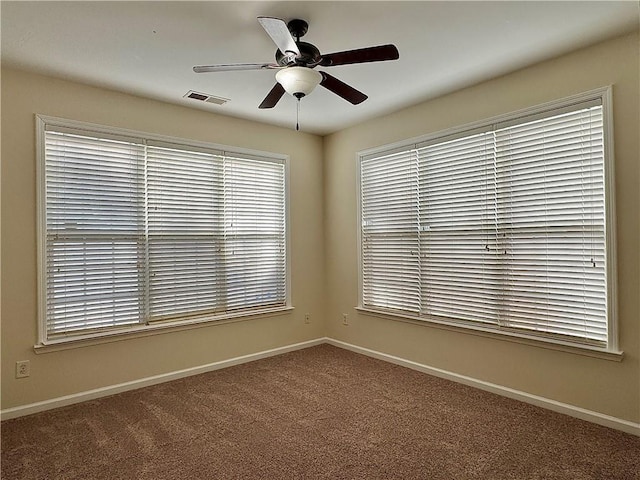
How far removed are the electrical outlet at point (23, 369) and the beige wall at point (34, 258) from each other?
31 mm

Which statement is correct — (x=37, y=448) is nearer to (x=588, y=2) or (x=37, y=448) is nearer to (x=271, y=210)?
(x=271, y=210)

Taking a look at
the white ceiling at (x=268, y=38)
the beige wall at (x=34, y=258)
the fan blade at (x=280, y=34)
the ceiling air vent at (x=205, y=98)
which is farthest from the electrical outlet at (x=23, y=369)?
the fan blade at (x=280, y=34)

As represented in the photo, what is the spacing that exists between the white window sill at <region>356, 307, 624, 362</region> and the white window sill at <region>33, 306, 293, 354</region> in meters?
1.38

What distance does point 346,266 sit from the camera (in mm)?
4875

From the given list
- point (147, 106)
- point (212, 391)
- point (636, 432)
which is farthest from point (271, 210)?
point (636, 432)

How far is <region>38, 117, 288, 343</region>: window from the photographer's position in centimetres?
330

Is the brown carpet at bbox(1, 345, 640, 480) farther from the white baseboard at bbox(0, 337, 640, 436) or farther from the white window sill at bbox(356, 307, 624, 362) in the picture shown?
the white window sill at bbox(356, 307, 624, 362)

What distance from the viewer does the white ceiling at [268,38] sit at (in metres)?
2.37

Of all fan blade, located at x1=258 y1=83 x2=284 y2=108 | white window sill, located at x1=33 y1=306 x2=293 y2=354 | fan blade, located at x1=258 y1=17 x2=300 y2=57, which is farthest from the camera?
white window sill, located at x1=33 y1=306 x2=293 y2=354

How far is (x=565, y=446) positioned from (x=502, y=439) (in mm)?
368

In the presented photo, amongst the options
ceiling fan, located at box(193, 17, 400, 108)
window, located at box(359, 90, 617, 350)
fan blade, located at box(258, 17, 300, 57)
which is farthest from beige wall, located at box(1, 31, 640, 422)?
fan blade, located at box(258, 17, 300, 57)

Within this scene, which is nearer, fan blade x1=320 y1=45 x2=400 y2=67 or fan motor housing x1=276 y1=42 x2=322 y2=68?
fan blade x1=320 y1=45 x2=400 y2=67

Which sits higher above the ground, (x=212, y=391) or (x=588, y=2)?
(x=588, y=2)

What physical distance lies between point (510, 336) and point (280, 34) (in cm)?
283
